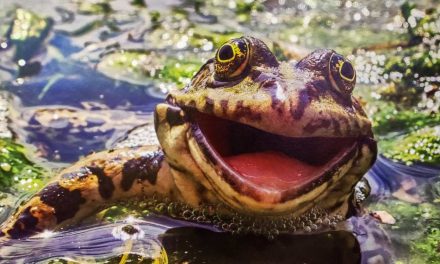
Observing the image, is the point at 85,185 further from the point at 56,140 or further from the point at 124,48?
the point at 124,48

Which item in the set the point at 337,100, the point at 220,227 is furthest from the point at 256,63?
the point at 220,227

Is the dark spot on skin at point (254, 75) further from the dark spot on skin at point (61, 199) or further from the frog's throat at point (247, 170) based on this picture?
the dark spot on skin at point (61, 199)

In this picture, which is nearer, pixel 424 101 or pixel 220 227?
pixel 220 227

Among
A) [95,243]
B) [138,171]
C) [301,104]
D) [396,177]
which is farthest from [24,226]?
[396,177]

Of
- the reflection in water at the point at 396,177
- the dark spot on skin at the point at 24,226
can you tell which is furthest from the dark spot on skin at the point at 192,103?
the reflection in water at the point at 396,177

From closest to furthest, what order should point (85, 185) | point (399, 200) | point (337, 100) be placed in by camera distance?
1. point (337, 100)
2. point (85, 185)
3. point (399, 200)

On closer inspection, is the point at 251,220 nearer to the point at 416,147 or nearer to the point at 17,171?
the point at 17,171

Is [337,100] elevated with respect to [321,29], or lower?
elevated
